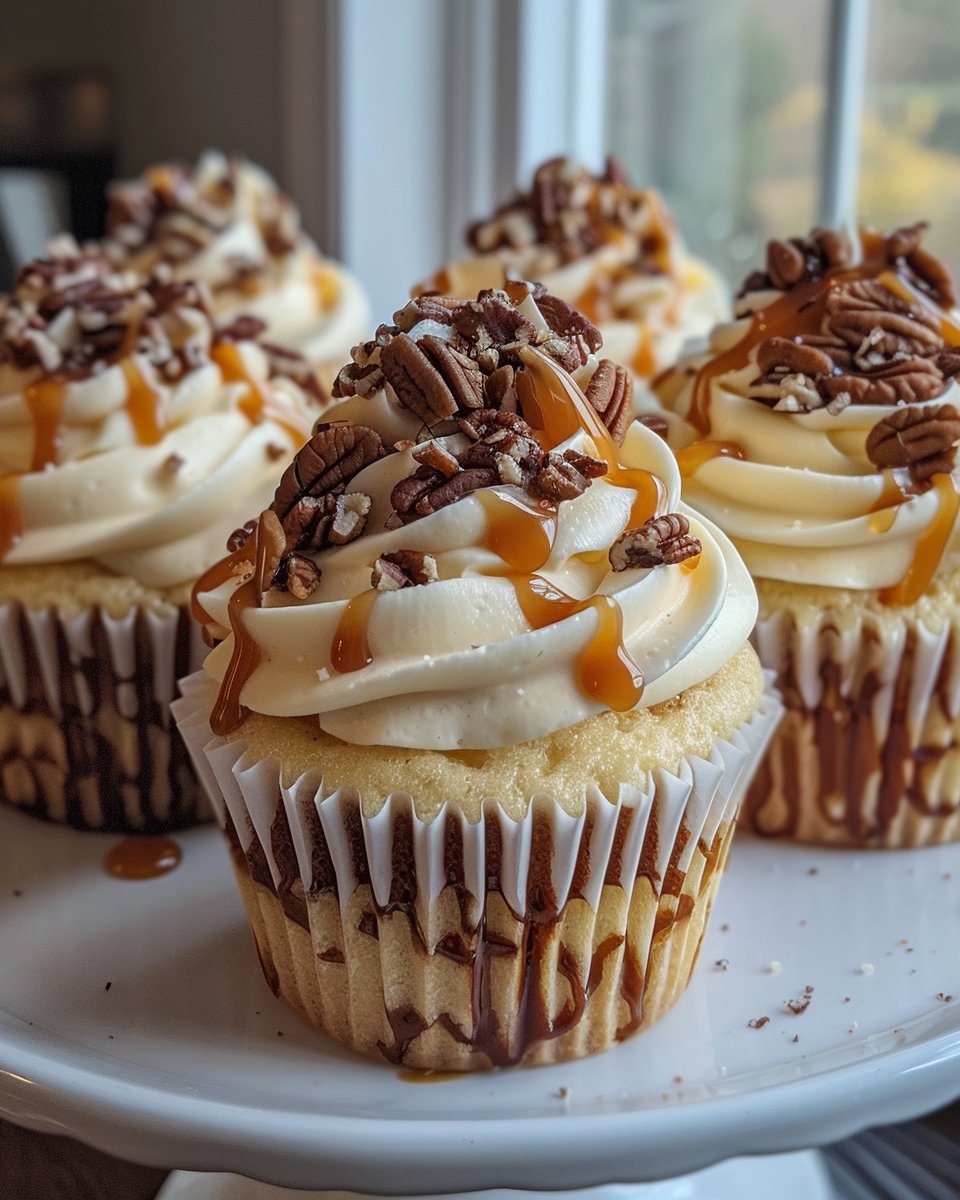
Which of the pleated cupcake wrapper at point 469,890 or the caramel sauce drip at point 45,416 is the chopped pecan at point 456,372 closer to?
the pleated cupcake wrapper at point 469,890

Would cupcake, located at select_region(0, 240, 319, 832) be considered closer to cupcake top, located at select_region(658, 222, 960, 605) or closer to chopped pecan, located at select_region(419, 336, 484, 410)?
chopped pecan, located at select_region(419, 336, 484, 410)

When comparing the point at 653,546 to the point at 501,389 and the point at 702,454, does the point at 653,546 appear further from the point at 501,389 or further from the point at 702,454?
the point at 702,454

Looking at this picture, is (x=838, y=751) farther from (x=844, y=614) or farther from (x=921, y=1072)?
(x=921, y=1072)

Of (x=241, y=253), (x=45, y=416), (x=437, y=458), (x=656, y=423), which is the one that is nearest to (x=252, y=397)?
(x=45, y=416)

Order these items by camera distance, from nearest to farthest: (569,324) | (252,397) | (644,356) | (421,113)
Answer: (569,324) < (252,397) < (644,356) < (421,113)

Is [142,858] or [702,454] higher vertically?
[702,454]

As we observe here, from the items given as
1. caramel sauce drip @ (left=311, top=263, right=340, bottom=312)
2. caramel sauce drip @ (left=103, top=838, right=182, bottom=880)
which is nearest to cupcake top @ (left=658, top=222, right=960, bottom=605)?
caramel sauce drip @ (left=103, top=838, right=182, bottom=880)
